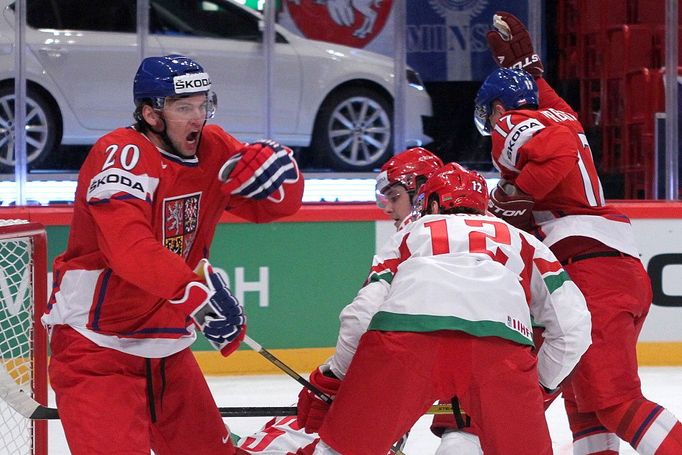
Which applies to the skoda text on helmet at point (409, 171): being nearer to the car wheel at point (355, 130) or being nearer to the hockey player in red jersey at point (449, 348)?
the hockey player in red jersey at point (449, 348)

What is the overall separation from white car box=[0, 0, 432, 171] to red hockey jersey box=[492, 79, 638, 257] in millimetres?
2318

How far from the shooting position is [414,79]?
5.75m

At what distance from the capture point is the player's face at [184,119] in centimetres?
251

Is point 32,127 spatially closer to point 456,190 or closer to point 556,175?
point 556,175

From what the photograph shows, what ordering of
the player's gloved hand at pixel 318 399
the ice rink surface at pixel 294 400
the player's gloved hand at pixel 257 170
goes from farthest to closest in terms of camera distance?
the ice rink surface at pixel 294 400
the player's gloved hand at pixel 318 399
the player's gloved hand at pixel 257 170

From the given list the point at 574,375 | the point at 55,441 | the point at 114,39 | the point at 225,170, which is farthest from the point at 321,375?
the point at 114,39

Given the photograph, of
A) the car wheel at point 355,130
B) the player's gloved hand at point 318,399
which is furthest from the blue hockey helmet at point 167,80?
the car wheel at point 355,130

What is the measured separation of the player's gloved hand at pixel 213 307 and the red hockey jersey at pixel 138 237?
0.09 ft

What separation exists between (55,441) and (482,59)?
2.99 m

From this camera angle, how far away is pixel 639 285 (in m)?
3.27

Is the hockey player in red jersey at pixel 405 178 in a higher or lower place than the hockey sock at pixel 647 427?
higher

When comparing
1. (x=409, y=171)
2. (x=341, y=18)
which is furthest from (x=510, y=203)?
(x=341, y=18)

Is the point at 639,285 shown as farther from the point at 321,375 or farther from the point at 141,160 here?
the point at 141,160

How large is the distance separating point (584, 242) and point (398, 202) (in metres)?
0.54
